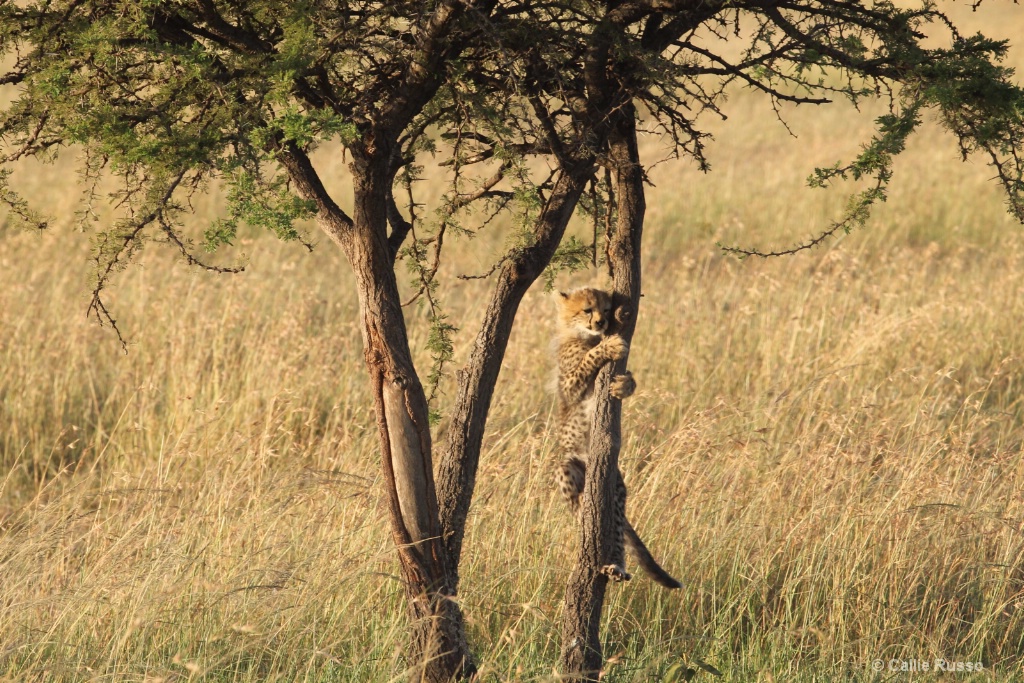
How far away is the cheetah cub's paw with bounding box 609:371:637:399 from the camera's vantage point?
3.02 m

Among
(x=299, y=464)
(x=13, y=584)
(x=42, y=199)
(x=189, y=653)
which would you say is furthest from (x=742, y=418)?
(x=42, y=199)

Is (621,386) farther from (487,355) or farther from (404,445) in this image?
(404,445)

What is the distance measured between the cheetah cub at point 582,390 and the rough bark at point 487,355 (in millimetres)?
479

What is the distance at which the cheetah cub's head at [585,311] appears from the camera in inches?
146

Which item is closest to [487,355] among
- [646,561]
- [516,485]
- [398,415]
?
[398,415]

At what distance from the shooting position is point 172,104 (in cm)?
230

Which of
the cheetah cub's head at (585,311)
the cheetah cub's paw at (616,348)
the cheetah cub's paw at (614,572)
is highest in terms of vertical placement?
the cheetah cub's head at (585,311)

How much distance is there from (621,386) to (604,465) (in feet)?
0.78

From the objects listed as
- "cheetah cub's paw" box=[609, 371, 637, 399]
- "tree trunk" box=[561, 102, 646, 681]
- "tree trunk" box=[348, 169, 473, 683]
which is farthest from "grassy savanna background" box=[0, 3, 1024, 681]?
"cheetah cub's paw" box=[609, 371, 637, 399]

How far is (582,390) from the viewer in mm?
3826

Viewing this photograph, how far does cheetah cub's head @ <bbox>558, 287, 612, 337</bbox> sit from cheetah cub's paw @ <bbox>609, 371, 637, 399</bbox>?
0.50m

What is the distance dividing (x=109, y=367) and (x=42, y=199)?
5756 millimetres

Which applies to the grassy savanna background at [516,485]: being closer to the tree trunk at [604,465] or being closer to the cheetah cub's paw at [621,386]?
the tree trunk at [604,465]

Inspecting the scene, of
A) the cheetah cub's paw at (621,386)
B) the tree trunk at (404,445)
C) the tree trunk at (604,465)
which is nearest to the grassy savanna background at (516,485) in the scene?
the tree trunk at (604,465)
